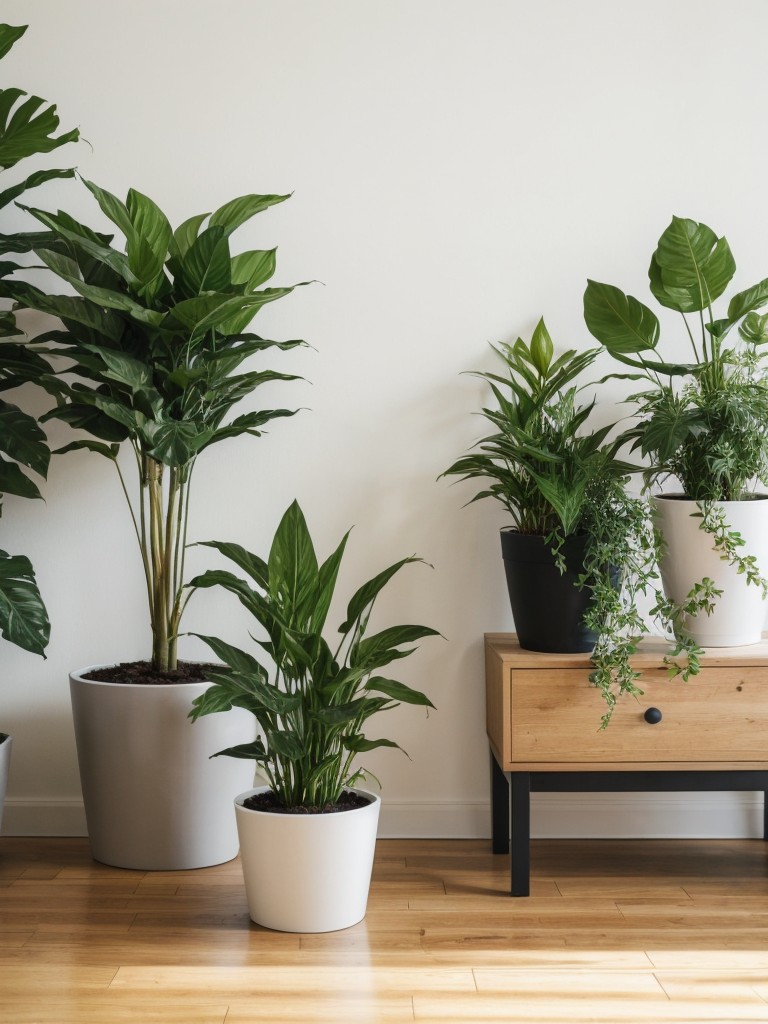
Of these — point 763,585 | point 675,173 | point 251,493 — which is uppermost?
point 675,173

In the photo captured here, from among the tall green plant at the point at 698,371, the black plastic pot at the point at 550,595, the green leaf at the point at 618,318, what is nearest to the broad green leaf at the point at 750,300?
the tall green plant at the point at 698,371

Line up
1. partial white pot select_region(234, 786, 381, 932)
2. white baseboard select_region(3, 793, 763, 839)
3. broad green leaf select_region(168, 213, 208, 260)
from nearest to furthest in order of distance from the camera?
1. partial white pot select_region(234, 786, 381, 932)
2. broad green leaf select_region(168, 213, 208, 260)
3. white baseboard select_region(3, 793, 763, 839)

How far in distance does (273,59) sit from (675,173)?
40.6 inches

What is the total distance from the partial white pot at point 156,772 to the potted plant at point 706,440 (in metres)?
1.05

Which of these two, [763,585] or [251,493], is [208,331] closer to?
[251,493]

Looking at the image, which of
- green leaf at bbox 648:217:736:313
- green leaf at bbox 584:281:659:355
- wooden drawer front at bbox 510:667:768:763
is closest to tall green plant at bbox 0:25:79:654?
wooden drawer front at bbox 510:667:768:763

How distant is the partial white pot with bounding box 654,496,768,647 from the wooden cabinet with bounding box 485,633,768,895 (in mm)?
77

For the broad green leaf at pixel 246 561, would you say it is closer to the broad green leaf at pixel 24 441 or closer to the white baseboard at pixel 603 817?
the broad green leaf at pixel 24 441

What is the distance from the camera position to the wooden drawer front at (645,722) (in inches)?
85.4

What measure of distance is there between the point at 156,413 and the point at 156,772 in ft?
2.60

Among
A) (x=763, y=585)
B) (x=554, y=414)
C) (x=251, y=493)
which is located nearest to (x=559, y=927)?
(x=763, y=585)

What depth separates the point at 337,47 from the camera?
8.26ft

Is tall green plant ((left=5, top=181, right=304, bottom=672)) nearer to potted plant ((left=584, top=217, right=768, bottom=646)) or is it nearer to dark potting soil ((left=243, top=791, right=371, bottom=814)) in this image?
dark potting soil ((left=243, top=791, right=371, bottom=814))

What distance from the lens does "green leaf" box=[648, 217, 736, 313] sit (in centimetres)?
219
